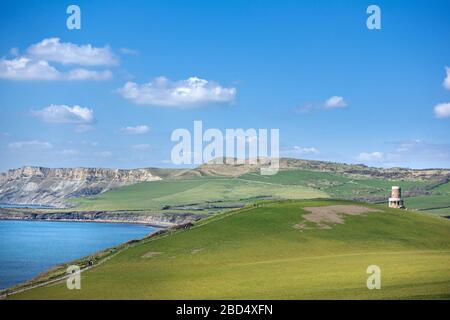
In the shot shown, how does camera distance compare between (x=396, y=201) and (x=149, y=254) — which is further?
(x=396, y=201)

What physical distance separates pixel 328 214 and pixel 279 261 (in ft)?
110

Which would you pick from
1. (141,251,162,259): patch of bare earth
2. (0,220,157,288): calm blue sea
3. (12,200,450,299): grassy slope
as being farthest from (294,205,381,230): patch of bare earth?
(0,220,157,288): calm blue sea

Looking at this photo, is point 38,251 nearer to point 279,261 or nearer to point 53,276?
point 53,276

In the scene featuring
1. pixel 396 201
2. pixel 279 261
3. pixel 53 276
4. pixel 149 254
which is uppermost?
pixel 396 201

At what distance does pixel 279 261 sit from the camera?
73.6m

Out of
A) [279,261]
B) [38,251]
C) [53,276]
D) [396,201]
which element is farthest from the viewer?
[38,251]

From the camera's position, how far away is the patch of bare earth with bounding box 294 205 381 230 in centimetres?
9862

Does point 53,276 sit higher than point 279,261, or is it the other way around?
point 279,261

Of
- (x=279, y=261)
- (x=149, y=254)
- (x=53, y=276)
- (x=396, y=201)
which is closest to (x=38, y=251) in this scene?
(x=149, y=254)

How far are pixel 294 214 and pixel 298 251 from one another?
2250 centimetres

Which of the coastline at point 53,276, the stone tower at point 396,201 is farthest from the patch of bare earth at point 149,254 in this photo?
the stone tower at point 396,201

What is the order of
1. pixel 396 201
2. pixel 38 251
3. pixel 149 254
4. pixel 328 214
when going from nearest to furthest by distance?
1. pixel 149 254
2. pixel 328 214
3. pixel 396 201
4. pixel 38 251

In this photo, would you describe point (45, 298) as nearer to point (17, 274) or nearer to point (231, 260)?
point (231, 260)
